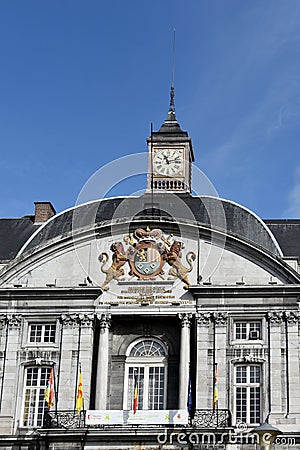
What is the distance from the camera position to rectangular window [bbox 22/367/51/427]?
33.0 m

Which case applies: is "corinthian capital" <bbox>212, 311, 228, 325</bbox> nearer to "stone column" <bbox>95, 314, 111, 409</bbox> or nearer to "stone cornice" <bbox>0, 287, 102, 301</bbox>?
"stone column" <bbox>95, 314, 111, 409</bbox>

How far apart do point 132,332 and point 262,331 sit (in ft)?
15.7

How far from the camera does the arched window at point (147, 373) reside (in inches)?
1305

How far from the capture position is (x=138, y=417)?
31094 millimetres

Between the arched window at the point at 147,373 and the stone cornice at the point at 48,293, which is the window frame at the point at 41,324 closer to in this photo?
the stone cornice at the point at 48,293

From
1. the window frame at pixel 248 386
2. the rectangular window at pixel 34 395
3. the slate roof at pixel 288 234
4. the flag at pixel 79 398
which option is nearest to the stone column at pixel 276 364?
the window frame at pixel 248 386

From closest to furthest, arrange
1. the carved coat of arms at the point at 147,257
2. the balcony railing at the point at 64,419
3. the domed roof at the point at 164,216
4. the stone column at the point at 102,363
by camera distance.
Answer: the balcony railing at the point at 64,419 → the stone column at the point at 102,363 → the carved coat of arms at the point at 147,257 → the domed roof at the point at 164,216

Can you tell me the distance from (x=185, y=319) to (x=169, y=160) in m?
10.3

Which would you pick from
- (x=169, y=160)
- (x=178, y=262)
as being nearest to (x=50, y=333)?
(x=178, y=262)

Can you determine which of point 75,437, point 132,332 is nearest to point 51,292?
point 132,332

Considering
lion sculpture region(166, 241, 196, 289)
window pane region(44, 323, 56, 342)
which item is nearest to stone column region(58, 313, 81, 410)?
window pane region(44, 323, 56, 342)

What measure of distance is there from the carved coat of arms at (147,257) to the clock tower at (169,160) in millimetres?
5389

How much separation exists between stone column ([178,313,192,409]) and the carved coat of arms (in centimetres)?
145

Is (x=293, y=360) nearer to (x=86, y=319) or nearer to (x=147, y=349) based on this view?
(x=147, y=349)
